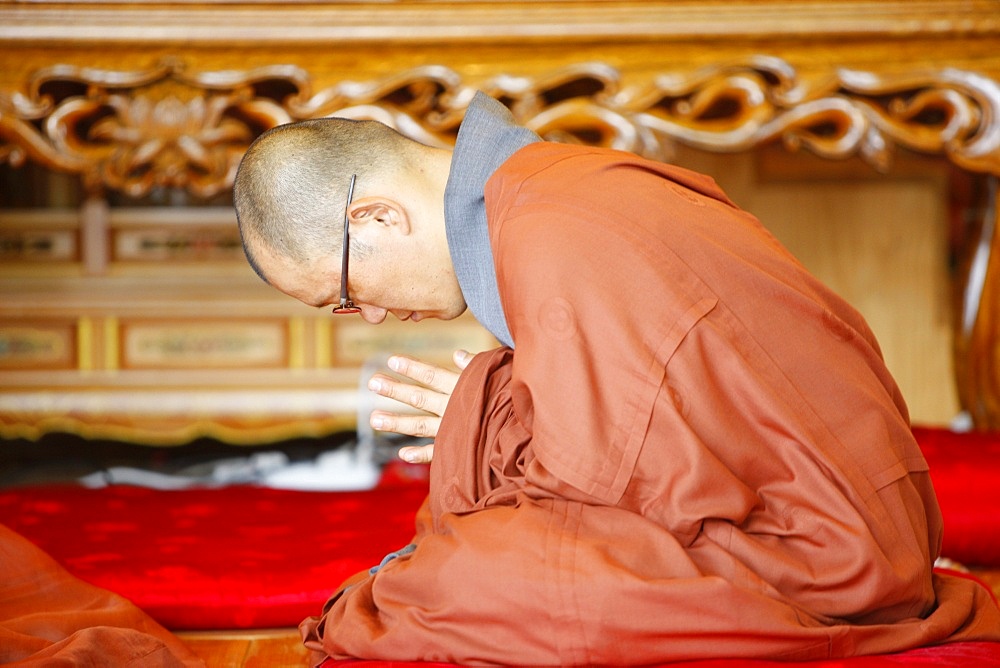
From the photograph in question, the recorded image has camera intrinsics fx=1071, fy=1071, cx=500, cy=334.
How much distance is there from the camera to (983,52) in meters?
2.29

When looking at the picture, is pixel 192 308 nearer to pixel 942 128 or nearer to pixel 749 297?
pixel 942 128

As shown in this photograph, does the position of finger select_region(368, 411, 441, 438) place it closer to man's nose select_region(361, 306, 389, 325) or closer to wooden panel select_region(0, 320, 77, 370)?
man's nose select_region(361, 306, 389, 325)

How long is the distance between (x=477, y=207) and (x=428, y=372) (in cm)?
24

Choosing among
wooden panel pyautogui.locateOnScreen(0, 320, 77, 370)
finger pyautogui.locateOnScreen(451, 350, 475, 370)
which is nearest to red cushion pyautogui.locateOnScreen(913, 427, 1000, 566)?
finger pyautogui.locateOnScreen(451, 350, 475, 370)

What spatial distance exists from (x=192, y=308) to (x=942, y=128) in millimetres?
2439

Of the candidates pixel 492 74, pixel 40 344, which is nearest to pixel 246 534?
pixel 492 74

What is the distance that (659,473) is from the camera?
1073 mm

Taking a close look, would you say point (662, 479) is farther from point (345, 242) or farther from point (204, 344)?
point (204, 344)

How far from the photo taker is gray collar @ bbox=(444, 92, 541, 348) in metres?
1.33

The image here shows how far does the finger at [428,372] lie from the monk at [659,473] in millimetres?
174

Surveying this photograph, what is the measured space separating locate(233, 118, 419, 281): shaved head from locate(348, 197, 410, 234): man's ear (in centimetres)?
2

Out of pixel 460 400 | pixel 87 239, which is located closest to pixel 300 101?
pixel 460 400

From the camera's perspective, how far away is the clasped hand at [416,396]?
4.56 ft

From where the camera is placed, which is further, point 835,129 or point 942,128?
point 835,129
